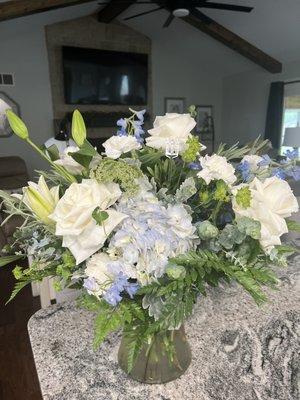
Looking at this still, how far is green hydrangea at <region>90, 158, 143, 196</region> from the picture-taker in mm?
471

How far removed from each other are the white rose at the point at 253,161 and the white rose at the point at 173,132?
0.13 m

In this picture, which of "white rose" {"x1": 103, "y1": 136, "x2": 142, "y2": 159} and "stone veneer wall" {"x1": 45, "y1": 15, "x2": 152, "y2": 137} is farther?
"stone veneer wall" {"x1": 45, "y1": 15, "x2": 152, "y2": 137}

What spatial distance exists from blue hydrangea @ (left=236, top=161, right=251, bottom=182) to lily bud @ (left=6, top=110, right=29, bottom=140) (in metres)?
0.38

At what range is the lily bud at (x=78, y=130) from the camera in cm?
51

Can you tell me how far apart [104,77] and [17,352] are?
4.36 m

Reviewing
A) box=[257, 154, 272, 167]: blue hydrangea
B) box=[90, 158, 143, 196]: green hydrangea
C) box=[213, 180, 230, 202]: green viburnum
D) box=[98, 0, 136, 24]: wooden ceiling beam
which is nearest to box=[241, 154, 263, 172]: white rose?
box=[257, 154, 272, 167]: blue hydrangea

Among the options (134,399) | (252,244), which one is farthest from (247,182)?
(134,399)

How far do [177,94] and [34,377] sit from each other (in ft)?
17.8

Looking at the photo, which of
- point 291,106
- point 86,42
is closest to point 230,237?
point 86,42

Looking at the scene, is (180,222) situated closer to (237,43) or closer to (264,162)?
(264,162)

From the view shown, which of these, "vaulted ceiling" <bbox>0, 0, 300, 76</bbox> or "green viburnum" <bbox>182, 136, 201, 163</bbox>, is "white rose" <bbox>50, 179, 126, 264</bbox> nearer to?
"green viburnum" <bbox>182, 136, 201, 163</bbox>

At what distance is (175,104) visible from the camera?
6031 millimetres

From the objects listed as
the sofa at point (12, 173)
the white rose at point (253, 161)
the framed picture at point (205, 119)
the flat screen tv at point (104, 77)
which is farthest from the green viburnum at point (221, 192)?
the framed picture at point (205, 119)

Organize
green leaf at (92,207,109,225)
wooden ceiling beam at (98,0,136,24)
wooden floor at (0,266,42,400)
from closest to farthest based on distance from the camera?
green leaf at (92,207,109,225) < wooden floor at (0,266,42,400) < wooden ceiling beam at (98,0,136,24)
